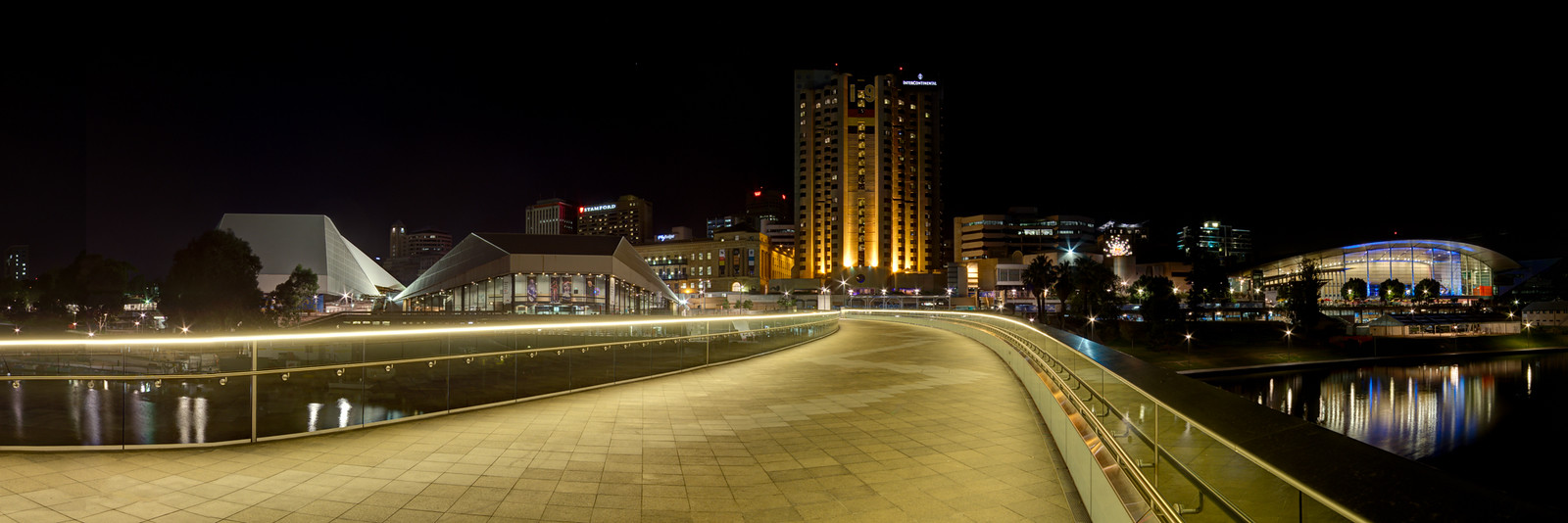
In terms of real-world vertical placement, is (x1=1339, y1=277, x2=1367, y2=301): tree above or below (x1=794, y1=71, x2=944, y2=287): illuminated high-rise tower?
below

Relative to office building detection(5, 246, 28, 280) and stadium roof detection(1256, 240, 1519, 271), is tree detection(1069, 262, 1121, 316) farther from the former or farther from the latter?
office building detection(5, 246, 28, 280)

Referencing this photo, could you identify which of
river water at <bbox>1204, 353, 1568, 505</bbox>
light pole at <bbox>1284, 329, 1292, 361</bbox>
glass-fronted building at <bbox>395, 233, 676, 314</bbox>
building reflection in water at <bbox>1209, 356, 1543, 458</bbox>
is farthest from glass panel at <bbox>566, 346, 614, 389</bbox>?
light pole at <bbox>1284, 329, 1292, 361</bbox>

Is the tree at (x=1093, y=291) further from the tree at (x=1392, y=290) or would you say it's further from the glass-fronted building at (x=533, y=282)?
the tree at (x=1392, y=290)

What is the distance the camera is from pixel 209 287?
43.5m

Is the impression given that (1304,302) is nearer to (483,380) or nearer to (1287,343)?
(1287,343)

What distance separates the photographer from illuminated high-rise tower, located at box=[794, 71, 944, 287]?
414 feet

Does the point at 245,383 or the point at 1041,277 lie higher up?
the point at 1041,277

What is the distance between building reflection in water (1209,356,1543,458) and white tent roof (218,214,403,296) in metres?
85.0

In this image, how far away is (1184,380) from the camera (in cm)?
562

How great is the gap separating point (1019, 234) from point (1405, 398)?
108 meters

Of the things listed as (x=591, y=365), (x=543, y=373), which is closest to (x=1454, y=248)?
(x=591, y=365)

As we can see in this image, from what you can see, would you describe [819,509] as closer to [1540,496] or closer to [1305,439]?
[1305,439]

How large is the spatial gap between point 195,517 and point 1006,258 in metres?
129

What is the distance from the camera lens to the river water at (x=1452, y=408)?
32.1 metres
